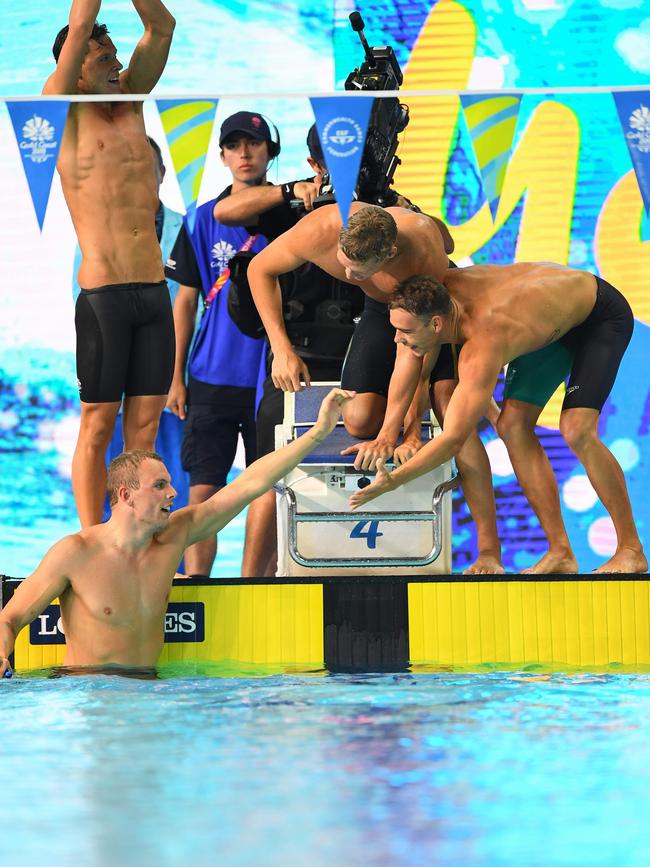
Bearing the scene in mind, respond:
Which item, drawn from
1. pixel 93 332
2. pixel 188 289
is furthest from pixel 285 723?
pixel 188 289

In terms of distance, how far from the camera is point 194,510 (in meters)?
4.33

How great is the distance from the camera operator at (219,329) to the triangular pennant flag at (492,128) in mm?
888

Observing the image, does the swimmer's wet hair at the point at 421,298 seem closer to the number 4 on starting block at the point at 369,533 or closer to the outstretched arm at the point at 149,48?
the number 4 on starting block at the point at 369,533

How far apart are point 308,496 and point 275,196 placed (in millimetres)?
1347

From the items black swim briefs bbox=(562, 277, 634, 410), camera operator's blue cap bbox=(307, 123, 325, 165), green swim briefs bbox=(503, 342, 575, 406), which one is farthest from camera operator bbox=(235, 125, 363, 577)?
black swim briefs bbox=(562, 277, 634, 410)

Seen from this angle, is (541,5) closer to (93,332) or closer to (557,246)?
(557,246)

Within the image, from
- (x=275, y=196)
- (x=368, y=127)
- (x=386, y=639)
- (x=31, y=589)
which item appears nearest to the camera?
(x=31, y=589)

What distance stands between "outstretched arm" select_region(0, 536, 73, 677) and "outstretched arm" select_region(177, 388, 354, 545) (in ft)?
1.41

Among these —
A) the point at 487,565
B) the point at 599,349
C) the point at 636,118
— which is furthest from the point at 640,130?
the point at 487,565

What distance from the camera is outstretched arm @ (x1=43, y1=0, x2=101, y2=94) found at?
15.3ft

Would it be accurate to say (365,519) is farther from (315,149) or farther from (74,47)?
(74,47)

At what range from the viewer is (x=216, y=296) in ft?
20.2

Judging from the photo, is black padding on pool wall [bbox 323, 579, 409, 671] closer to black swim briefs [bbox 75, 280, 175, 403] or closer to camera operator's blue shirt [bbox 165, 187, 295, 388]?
black swim briefs [bbox 75, 280, 175, 403]

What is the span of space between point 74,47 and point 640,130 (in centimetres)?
209
